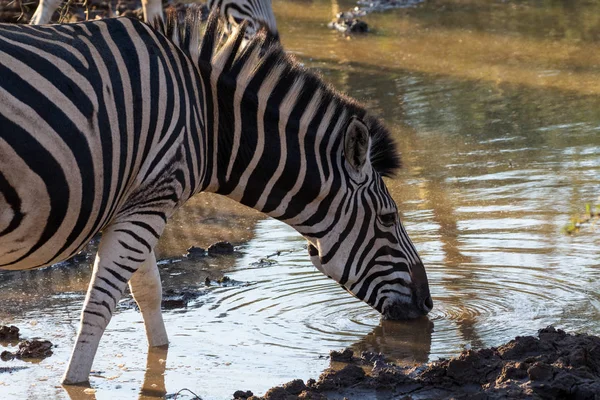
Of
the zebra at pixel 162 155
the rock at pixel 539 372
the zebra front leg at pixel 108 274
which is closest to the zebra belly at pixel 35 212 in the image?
the zebra at pixel 162 155

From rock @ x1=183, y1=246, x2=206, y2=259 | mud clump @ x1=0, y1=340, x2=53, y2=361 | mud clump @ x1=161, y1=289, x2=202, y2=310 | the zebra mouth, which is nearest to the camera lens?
mud clump @ x1=0, y1=340, x2=53, y2=361

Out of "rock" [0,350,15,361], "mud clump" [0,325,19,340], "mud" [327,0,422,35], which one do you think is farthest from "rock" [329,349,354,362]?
"mud" [327,0,422,35]

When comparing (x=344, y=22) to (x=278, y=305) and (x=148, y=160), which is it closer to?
(x=278, y=305)

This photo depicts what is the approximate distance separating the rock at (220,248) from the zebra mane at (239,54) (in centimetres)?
229

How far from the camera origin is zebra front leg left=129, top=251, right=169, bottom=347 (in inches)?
226

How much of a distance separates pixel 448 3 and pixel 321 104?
14167 mm

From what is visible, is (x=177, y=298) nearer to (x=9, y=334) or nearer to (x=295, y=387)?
(x=9, y=334)

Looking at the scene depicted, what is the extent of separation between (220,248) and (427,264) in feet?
5.26

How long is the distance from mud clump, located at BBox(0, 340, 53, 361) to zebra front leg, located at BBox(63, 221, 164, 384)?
616 mm

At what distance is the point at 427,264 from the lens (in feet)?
23.8

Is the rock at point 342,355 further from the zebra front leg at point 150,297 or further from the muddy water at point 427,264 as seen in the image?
the zebra front leg at point 150,297

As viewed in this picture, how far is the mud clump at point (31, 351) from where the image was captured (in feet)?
19.1

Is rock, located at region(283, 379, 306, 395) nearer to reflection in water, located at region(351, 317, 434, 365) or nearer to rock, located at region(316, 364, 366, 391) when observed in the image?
rock, located at region(316, 364, 366, 391)

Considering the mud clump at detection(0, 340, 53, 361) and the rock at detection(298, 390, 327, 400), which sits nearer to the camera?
the rock at detection(298, 390, 327, 400)
